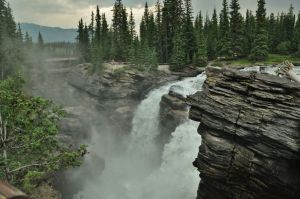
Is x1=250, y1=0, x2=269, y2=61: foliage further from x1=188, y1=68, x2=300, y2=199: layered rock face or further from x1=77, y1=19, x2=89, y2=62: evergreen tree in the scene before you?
x1=77, y1=19, x2=89, y2=62: evergreen tree

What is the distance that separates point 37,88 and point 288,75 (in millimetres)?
64336

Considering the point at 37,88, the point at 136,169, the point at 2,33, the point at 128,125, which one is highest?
the point at 2,33

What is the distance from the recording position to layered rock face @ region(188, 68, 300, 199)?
1820 centimetres

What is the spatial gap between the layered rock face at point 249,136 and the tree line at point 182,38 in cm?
4433

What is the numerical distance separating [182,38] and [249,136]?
54955mm

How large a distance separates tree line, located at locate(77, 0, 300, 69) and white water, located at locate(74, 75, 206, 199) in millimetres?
15075

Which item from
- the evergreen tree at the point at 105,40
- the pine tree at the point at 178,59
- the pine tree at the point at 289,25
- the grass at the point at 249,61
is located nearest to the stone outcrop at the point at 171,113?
the pine tree at the point at 178,59

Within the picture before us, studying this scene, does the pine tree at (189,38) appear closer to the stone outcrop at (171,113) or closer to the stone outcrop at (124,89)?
the stone outcrop at (124,89)

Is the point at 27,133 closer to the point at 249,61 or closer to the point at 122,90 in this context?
the point at 122,90

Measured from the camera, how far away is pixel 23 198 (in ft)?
11.3

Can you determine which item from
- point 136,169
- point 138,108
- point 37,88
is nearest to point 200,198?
point 136,169

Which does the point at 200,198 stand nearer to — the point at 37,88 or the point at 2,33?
the point at 37,88

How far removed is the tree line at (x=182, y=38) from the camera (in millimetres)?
69250

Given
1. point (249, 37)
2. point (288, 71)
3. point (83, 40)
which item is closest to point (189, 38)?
point (249, 37)
